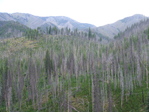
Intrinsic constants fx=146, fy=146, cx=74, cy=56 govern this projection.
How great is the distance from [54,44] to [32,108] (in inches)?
3826

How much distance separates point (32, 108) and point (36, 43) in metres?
111

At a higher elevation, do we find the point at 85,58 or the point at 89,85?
the point at 85,58

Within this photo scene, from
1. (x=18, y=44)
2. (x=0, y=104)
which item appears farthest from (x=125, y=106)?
(x=18, y=44)

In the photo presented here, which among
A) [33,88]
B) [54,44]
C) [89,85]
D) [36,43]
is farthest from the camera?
[36,43]

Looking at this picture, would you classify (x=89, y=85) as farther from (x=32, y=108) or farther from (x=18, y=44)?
(x=18, y=44)

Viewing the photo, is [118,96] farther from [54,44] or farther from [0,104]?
[54,44]

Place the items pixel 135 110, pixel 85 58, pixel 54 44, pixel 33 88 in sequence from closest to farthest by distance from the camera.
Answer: pixel 135 110 → pixel 33 88 → pixel 85 58 → pixel 54 44

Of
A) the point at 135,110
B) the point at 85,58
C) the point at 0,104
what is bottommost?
the point at 0,104

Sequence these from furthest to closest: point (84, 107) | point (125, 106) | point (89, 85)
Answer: point (89, 85), point (84, 107), point (125, 106)

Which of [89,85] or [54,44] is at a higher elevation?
[54,44]

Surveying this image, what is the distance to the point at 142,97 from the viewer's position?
161ft

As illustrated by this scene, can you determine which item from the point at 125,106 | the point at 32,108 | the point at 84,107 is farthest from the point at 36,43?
the point at 125,106

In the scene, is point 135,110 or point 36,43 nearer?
point 135,110

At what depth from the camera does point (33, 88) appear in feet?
218
